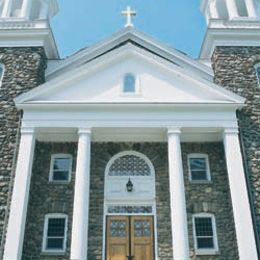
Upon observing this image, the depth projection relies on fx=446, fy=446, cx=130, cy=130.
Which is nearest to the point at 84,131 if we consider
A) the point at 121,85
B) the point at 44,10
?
the point at 121,85

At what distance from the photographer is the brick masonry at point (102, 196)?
1420 cm

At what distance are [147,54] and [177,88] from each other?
173 cm

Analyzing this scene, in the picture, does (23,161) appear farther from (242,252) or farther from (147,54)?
(242,252)

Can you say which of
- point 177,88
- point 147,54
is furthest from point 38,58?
point 177,88

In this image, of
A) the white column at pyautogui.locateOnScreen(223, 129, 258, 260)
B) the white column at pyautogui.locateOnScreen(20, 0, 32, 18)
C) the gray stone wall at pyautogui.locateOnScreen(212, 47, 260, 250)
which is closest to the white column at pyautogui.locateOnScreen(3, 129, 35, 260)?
the white column at pyautogui.locateOnScreen(223, 129, 258, 260)

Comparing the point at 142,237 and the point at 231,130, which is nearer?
the point at 142,237

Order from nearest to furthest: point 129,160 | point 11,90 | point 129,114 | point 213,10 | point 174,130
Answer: point 174,130 → point 129,114 → point 129,160 → point 11,90 → point 213,10

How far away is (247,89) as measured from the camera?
54.3 ft

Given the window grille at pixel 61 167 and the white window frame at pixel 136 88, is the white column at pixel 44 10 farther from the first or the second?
the window grille at pixel 61 167

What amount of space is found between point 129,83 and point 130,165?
9.67 feet

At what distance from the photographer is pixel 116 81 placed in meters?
16.0

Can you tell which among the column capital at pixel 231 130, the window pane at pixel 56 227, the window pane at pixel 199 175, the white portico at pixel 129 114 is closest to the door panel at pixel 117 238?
the window pane at pixel 56 227

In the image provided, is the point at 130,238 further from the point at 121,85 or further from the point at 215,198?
the point at 121,85

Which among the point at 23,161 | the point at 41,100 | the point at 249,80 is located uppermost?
the point at 249,80
